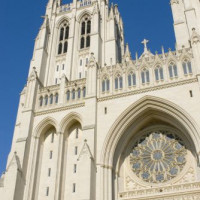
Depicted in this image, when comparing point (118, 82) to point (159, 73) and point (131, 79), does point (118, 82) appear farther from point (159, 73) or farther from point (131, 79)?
point (159, 73)

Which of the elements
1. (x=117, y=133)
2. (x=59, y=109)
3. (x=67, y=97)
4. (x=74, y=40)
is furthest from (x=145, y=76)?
(x=74, y=40)

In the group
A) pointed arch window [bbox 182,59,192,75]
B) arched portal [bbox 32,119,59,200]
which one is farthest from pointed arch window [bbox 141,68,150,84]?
arched portal [bbox 32,119,59,200]

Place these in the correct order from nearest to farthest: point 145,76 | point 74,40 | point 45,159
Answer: point 45,159 → point 145,76 → point 74,40

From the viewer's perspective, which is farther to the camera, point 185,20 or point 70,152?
point 185,20

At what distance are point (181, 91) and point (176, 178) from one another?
Result: 5.60m

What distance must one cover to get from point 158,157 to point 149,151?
78 centimetres

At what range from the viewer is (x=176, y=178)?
1920 cm

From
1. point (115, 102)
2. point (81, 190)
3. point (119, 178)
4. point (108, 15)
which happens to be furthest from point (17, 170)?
point (108, 15)

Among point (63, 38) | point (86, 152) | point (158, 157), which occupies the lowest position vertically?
point (86, 152)

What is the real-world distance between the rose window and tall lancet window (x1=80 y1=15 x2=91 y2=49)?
40.5ft

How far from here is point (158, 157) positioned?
67.4 feet

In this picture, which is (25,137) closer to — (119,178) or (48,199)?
(48,199)

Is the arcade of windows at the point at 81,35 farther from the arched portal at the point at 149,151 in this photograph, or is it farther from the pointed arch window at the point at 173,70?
the arched portal at the point at 149,151

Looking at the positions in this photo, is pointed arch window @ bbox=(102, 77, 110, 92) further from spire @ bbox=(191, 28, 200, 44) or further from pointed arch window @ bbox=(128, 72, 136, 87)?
spire @ bbox=(191, 28, 200, 44)
